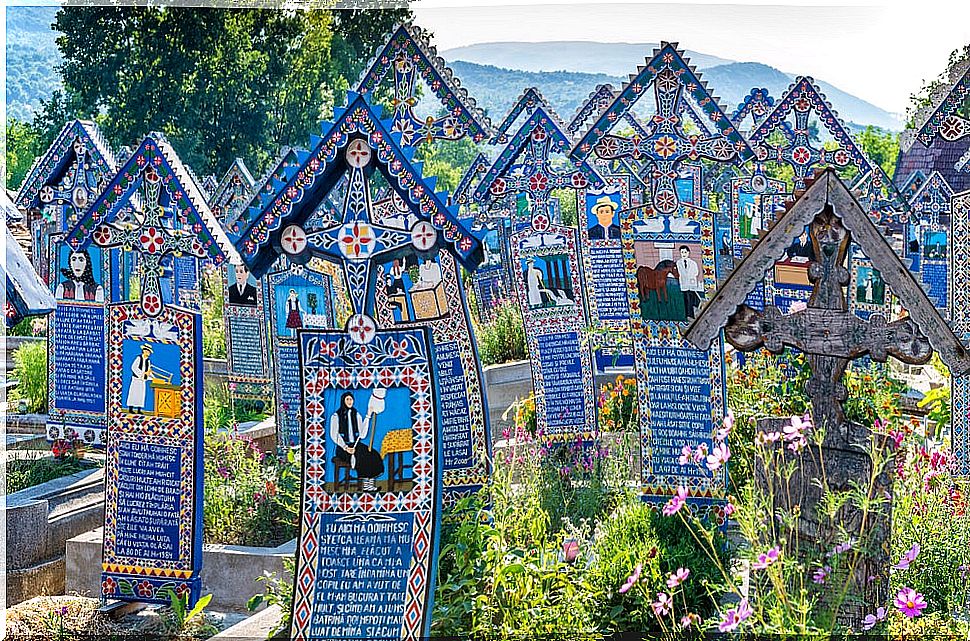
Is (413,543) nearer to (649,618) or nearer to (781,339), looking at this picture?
(649,618)

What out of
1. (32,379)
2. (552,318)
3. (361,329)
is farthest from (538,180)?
(32,379)

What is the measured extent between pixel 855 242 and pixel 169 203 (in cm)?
405

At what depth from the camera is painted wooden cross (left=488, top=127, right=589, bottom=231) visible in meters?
10.3

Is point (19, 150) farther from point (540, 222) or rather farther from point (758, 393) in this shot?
point (758, 393)

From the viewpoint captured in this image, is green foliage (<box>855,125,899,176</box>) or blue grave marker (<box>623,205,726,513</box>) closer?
blue grave marker (<box>623,205,726,513</box>)

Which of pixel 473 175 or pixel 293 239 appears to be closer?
pixel 293 239

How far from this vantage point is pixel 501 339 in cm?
1278

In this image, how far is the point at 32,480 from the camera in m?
9.69

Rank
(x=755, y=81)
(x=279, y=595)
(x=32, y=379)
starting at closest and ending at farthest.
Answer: (x=279, y=595), (x=32, y=379), (x=755, y=81)

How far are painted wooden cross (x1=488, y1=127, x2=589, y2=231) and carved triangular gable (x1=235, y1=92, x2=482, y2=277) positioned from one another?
13.9ft

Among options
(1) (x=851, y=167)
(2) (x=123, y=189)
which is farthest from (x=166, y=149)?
(1) (x=851, y=167)

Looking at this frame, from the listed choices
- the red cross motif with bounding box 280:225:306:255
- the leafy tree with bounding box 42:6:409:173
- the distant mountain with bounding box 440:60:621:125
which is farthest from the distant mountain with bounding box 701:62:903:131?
the red cross motif with bounding box 280:225:306:255

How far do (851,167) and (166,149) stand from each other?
8.78 metres

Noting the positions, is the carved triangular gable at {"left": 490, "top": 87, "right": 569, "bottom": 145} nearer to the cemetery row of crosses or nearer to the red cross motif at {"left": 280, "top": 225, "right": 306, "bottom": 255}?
the cemetery row of crosses
